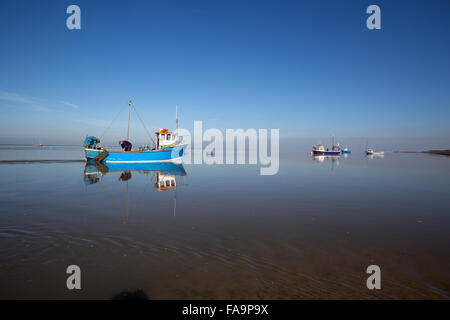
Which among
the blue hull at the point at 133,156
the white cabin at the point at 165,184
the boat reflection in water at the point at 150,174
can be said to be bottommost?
the white cabin at the point at 165,184

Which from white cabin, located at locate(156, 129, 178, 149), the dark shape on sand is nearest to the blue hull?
white cabin, located at locate(156, 129, 178, 149)

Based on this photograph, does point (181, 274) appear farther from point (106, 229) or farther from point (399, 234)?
point (399, 234)

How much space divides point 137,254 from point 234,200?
22.9ft

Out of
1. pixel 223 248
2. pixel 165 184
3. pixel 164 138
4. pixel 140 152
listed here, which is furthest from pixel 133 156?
pixel 223 248

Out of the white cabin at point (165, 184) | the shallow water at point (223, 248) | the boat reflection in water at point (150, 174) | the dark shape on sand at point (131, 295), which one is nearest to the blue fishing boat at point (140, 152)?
the boat reflection in water at point (150, 174)

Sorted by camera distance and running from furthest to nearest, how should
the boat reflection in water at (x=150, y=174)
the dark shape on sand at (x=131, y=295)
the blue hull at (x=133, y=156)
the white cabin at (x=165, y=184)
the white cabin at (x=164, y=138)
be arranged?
the white cabin at (x=164, y=138)
the blue hull at (x=133, y=156)
the boat reflection in water at (x=150, y=174)
the white cabin at (x=165, y=184)
the dark shape on sand at (x=131, y=295)

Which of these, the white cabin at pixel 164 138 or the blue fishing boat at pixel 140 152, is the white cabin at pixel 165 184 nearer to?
the blue fishing boat at pixel 140 152

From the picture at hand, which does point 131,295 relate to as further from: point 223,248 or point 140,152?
point 140,152

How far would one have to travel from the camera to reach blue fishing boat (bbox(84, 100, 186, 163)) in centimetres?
3649

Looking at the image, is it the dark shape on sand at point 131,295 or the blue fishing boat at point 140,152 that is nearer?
the dark shape on sand at point 131,295

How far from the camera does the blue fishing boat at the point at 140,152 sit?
36.5m

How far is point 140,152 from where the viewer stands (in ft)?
119

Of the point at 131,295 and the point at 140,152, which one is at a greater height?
the point at 140,152

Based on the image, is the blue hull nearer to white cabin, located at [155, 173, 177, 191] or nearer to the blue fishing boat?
the blue fishing boat
